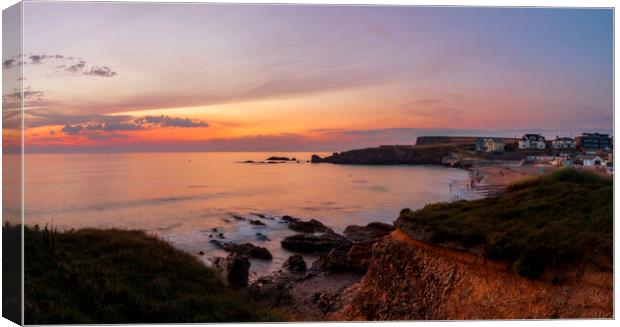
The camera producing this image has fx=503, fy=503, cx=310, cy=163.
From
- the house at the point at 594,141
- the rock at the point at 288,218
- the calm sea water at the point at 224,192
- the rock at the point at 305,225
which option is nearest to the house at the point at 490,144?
the calm sea water at the point at 224,192

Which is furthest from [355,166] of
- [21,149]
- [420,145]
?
[21,149]

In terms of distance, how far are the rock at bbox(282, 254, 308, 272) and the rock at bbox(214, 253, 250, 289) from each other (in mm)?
2123

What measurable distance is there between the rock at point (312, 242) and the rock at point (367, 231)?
45 centimetres

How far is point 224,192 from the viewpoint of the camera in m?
8.55

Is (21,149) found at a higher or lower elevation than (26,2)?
lower

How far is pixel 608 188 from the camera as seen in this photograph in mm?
6668

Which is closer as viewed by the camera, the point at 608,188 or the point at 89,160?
the point at 608,188

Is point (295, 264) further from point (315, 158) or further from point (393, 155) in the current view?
point (393, 155)

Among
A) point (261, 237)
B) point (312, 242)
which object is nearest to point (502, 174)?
point (261, 237)

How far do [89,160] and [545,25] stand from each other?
670cm

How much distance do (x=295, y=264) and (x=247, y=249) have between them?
1.76m

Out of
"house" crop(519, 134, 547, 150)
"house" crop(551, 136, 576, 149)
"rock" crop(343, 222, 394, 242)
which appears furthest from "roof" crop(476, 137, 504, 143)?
"rock" crop(343, 222, 394, 242)

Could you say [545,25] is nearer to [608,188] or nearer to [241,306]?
[608,188]

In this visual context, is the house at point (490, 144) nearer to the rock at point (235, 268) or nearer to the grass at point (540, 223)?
the grass at point (540, 223)
